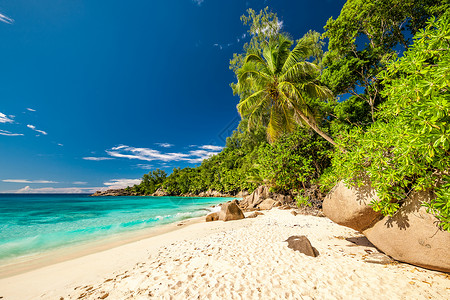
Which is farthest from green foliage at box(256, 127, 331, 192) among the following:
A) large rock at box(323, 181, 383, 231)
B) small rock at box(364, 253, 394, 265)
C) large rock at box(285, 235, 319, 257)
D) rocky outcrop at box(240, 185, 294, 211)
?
small rock at box(364, 253, 394, 265)

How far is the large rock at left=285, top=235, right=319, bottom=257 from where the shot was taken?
12.3ft

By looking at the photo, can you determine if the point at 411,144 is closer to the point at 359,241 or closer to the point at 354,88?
the point at 359,241

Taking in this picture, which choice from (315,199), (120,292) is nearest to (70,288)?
(120,292)

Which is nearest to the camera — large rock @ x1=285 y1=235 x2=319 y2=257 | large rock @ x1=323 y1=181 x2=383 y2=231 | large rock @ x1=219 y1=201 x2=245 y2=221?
large rock @ x1=323 y1=181 x2=383 y2=231

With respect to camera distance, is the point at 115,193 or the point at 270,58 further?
the point at 115,193

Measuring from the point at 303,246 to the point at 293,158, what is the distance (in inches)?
295

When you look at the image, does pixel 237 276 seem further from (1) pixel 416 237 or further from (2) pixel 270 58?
(2) pixel 270 58

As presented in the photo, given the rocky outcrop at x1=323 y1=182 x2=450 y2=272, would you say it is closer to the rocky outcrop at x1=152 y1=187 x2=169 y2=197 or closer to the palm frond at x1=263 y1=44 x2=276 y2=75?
the palm frond at x1=263 y1=44 x2=276 y2=75

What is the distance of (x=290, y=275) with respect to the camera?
9.54 feet

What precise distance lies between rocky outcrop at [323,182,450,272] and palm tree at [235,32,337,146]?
574 cm

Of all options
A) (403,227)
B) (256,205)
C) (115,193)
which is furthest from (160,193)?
(403,227)

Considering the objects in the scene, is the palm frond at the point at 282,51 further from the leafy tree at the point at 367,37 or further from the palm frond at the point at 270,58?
the leafy tree at the point at 367,37

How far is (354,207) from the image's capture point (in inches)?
140

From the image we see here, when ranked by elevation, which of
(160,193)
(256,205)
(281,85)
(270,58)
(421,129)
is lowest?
(256,205)
